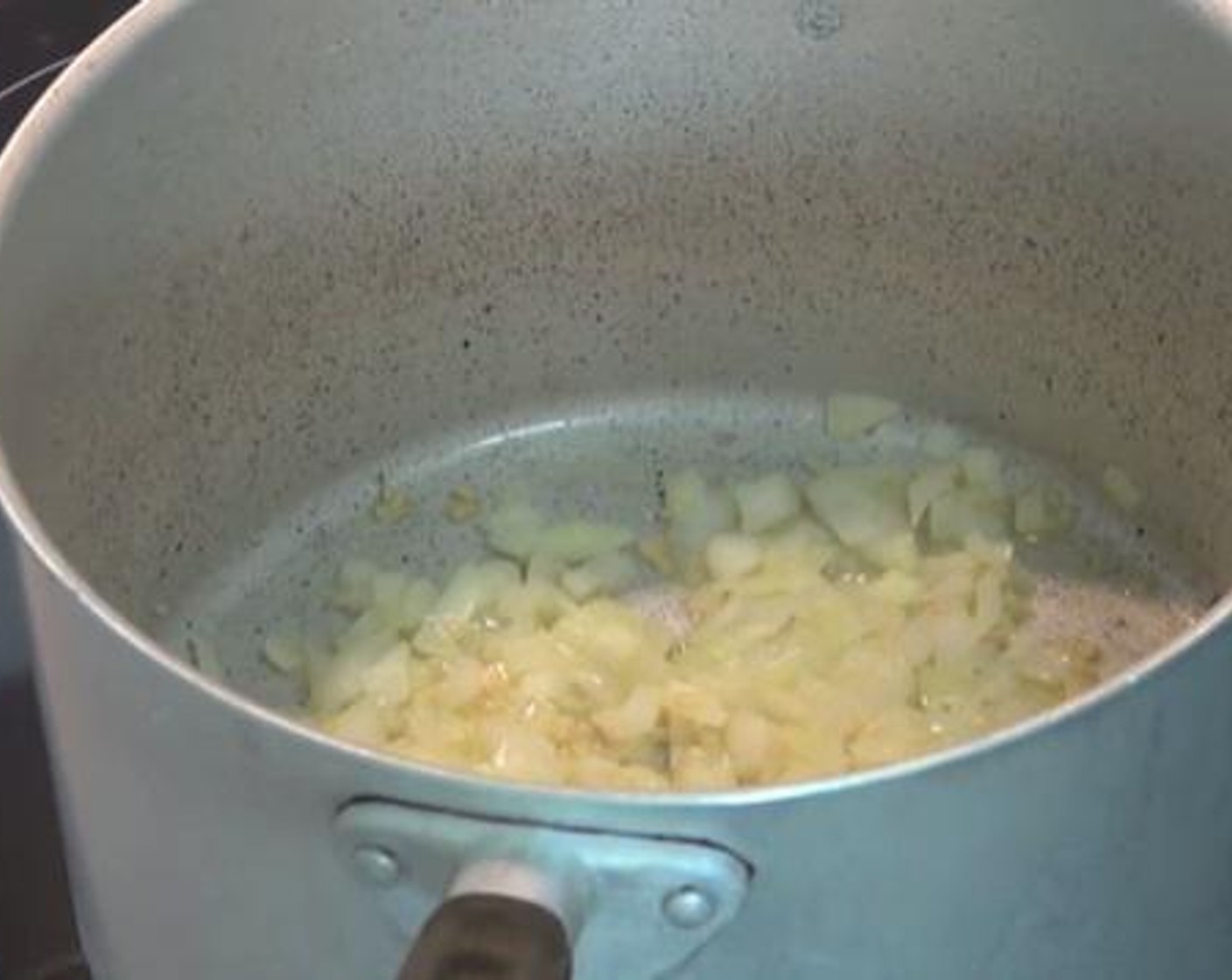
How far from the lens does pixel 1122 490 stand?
1.00 metres

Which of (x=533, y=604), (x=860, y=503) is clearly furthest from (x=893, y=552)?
(x=533, y=604)

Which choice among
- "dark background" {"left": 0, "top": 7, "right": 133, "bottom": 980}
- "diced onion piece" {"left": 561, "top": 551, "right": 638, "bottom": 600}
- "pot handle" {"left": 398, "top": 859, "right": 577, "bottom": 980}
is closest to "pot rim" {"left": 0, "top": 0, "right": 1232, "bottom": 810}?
"pot handle" {"left": 398, "top": 859, "right": 577, "bottom": 980}

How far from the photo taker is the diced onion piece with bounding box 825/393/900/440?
1035 millimetres

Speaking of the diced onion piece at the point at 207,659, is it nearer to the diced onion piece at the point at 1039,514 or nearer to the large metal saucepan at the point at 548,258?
the large metal saucepan at the point at 548,258

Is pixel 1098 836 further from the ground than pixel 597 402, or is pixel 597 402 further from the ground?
pixel 1098 836

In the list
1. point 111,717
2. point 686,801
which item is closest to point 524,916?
point 686,801

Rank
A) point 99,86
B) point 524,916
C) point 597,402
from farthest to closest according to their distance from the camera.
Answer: point 597,402 < point 99,86 < point 524,916

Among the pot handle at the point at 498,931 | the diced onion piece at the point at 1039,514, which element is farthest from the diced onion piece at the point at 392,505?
the pot handle at the point at 498,931

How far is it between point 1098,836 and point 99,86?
43cm

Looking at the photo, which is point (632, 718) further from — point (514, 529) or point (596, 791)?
point (596, 791)

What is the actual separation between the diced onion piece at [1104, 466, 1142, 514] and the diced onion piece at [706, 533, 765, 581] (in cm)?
14

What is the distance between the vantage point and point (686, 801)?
0.53 meters

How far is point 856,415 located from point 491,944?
552 millimetres

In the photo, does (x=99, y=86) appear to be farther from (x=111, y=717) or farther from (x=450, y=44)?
(x=111, y=717)
